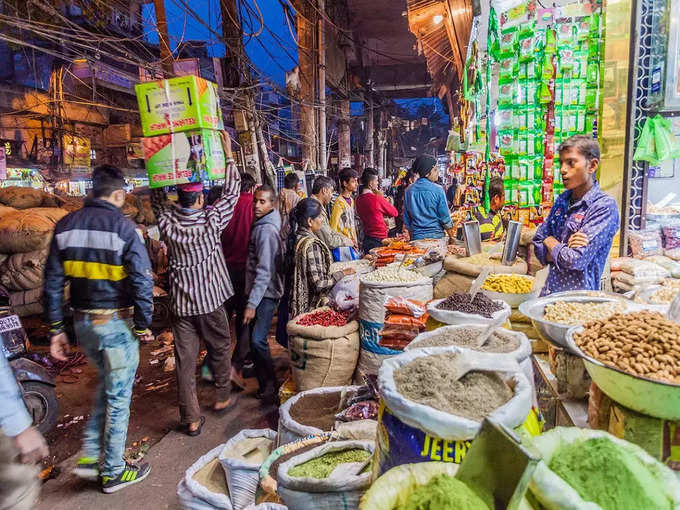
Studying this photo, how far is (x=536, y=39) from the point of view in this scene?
4.19 m

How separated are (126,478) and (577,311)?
10.6ft

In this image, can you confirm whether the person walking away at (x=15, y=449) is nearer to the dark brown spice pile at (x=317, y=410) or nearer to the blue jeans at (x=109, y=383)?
the dark brown spice pile at (x=317, y=410)

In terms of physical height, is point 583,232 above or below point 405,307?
above

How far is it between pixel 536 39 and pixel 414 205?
2.28 m

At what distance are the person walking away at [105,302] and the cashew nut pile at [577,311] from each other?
2.62 metres

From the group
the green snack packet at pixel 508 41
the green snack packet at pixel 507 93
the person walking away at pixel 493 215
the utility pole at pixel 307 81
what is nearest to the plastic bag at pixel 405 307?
the green snack packet at pixel 507 93

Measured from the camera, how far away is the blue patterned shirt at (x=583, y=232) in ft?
8.46

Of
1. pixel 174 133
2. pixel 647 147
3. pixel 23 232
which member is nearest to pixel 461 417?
pixel 174 133

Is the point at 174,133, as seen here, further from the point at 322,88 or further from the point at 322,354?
the point at 322,88

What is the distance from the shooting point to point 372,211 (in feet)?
24.1

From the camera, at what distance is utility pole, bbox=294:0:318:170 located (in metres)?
9.95

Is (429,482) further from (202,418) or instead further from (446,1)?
(446,1)

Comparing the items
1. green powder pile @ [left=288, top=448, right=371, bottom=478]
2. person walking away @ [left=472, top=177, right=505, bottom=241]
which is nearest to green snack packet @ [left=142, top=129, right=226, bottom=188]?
green powder pile @ [left=288, top=448, right=371, bottom=478]

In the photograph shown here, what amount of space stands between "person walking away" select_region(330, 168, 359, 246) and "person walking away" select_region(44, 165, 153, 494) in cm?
353
